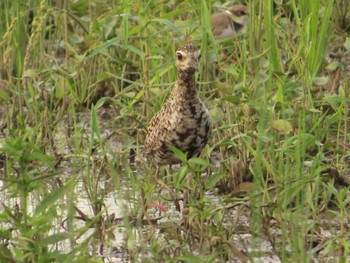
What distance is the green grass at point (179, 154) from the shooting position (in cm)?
452

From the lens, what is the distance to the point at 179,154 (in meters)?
4.83

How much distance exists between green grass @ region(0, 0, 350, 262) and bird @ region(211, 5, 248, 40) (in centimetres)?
36

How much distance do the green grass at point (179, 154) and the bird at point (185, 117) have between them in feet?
0.40

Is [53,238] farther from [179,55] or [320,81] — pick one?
[320,81]

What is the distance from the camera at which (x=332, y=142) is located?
5.90 metres

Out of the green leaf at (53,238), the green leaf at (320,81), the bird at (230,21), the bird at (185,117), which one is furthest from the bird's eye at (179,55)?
the bird at (230,21)

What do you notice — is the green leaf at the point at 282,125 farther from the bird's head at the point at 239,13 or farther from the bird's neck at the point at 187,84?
the bird's head at the point at 239,13

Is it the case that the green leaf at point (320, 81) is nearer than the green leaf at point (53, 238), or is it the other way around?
the green leaf at point (53, 238)

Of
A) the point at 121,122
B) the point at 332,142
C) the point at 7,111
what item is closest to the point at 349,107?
the point at 332,142

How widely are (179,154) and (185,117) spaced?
0.60 metres

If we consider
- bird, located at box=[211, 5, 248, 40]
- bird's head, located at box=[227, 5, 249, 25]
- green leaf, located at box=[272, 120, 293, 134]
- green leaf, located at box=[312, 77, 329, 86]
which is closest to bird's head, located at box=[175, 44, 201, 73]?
green leaf, located at box=[272, 120, 293, 134]

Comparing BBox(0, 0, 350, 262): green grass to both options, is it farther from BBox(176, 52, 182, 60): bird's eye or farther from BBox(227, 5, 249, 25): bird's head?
BBox(227, 5, 249, 25): bird's head

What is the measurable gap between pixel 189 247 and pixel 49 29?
3.13 m

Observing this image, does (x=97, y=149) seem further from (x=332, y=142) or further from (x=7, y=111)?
(x=332, y=142)
